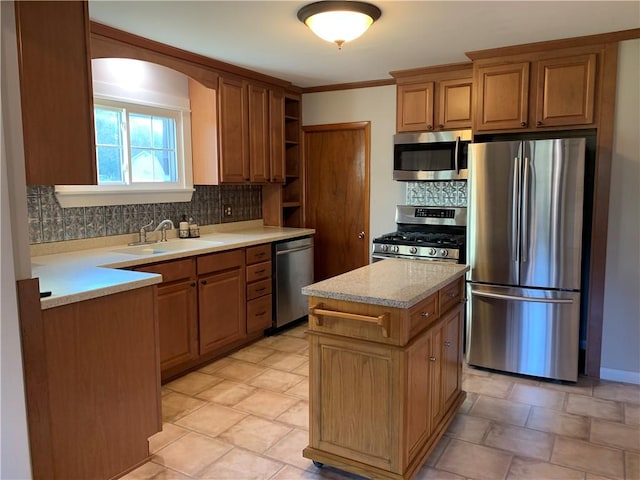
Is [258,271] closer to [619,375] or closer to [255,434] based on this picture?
[255,434]

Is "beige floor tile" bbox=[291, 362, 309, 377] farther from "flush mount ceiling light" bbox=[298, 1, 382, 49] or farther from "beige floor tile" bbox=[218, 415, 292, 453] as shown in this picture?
"flush mount ceiling light" bbox=[298, 1, 382, 49]

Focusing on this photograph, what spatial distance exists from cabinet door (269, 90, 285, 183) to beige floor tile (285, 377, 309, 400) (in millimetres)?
2126

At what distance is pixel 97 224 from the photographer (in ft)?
11.6

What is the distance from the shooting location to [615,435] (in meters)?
2.76

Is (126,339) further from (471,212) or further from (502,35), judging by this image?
(502,35)

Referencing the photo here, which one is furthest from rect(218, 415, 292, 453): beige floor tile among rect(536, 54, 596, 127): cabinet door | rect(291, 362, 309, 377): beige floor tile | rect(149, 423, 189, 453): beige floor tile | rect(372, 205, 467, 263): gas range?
rect(536, 54, 596, 127): cabinet door

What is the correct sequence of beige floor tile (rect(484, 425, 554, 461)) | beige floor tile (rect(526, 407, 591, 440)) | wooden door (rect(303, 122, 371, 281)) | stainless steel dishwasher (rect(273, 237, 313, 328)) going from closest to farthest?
1. beige floor tile (rect(484, 425, 554, 461))
2. beige floor tile (rect(526, 407, 591, 440))
3. stainless steel dishwasher (rect(273, 237, 313, 328))
4. wooden door (rect(303, 122, 371, 281))

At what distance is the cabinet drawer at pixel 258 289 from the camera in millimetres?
4141

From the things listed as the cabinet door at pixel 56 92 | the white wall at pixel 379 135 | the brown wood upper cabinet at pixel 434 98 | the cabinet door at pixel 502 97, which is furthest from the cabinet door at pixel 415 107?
the cabinet door at pixel 56 92

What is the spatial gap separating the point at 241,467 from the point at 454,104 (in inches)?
130

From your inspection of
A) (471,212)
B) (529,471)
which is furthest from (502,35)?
(529,471)

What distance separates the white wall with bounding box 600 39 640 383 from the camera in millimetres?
3320

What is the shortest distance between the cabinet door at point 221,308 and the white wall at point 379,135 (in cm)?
160

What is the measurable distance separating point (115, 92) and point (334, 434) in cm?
278
